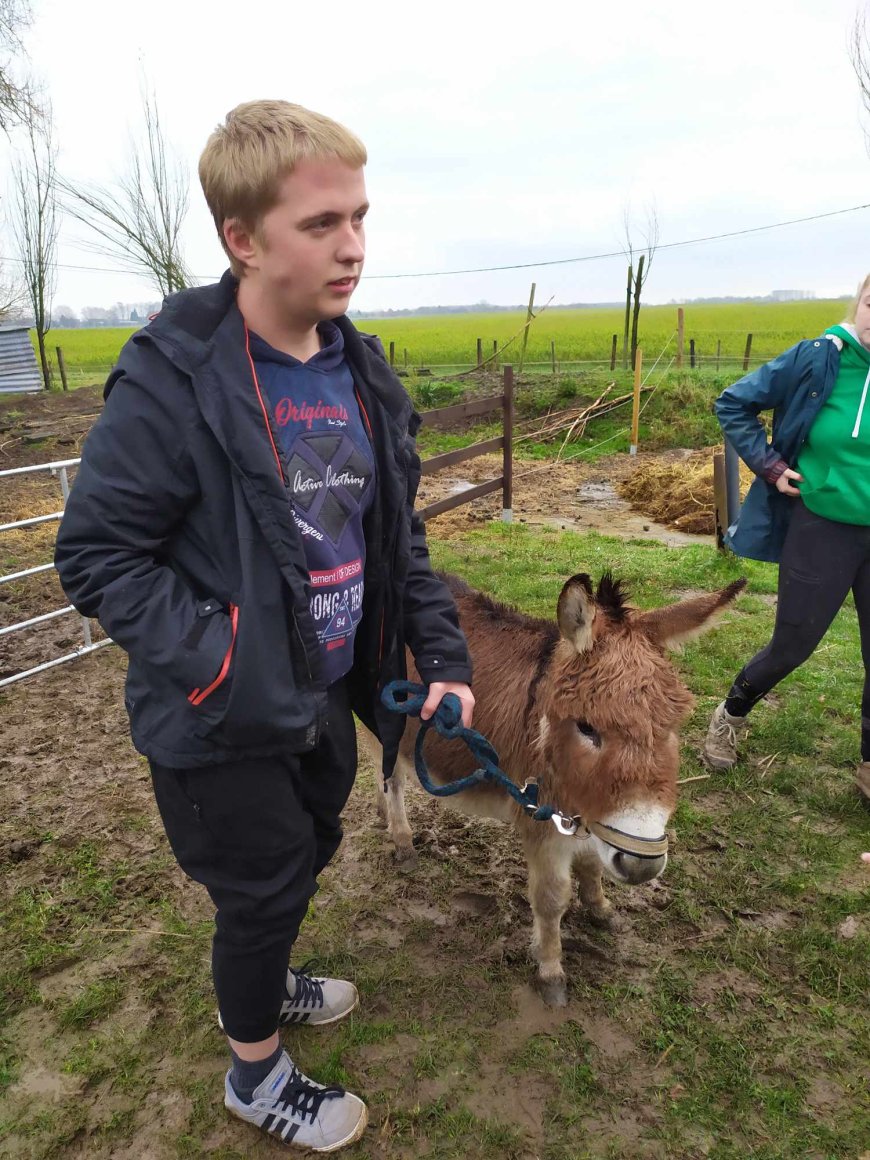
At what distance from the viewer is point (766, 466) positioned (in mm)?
3240

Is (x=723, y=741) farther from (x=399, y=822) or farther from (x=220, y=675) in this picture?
(x=220, y=675)

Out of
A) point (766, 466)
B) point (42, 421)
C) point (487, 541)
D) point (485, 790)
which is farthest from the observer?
point (42, 421)

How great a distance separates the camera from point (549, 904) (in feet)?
8.42

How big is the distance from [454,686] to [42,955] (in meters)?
2.03

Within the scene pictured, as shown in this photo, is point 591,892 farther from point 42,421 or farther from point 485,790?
point 42,421

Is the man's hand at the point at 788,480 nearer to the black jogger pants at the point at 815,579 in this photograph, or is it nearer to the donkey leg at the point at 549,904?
the black jogger pants at the point at 815,579

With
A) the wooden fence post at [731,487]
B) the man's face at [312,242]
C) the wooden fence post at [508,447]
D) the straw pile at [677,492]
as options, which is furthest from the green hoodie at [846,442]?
the straw pile at [677,492]

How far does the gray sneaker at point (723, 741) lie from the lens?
12.5ft

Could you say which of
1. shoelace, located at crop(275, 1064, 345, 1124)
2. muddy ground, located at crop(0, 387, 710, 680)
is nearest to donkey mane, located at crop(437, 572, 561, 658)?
shoelace, located at crop(275, 1064, 345, 1124)

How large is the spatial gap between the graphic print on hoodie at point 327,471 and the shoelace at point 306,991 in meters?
1.32

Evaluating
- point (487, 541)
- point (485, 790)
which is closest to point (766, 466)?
point (485, 790)

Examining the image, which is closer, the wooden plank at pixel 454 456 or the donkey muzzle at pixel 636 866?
the donkey muzzle at pixel 636 866

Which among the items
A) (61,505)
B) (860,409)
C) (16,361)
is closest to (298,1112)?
(860,409)

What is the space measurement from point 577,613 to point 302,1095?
5.25 feet
